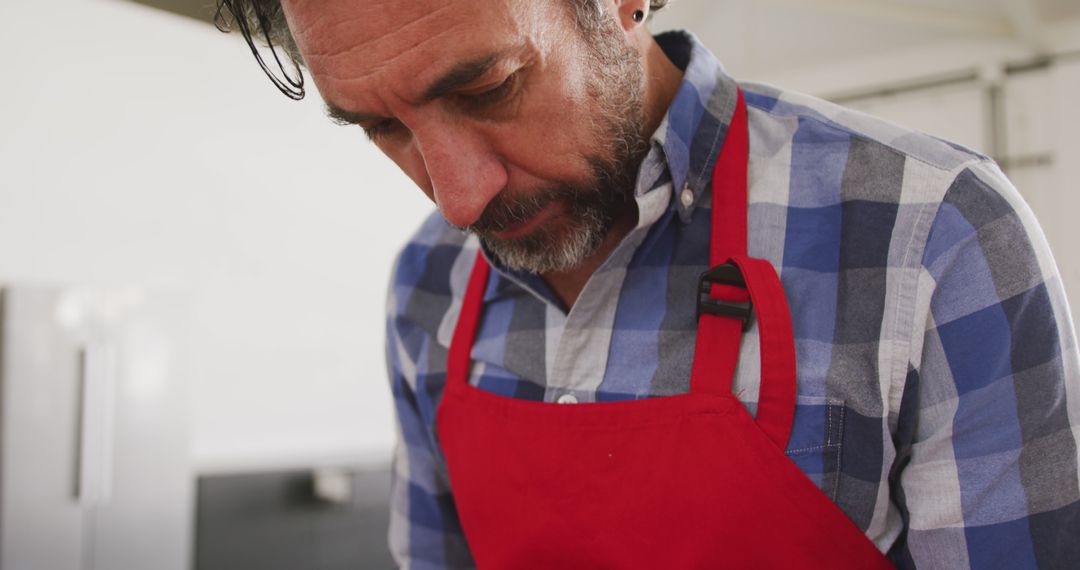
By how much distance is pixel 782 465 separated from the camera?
84 cm

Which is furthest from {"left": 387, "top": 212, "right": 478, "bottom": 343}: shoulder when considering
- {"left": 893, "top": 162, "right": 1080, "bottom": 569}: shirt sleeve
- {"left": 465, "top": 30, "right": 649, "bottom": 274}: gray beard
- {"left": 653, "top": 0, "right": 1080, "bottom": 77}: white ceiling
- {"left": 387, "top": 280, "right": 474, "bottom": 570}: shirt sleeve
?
{"left": 653, "top": 0, "right": 1080, "bottom": 77}: white ceiling

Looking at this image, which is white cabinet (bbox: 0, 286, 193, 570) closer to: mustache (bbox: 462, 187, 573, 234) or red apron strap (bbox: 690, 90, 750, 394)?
mustache (bbox: 462, 187, 573, 234)

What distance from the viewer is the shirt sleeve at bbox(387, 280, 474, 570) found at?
Answer: 1.26m

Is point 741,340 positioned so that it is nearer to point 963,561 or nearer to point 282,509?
point 963,561

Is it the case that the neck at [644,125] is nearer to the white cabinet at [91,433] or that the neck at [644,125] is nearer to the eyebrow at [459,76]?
the eyebrow at [459,76]

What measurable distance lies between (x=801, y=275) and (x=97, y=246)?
310 cm

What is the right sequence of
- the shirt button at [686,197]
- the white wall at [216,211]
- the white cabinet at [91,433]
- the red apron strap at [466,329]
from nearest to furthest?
the shirt button at [686,197] → the red apron strap at [466,329] → the white cabinet at [91,433] → the white wall at [216,211]

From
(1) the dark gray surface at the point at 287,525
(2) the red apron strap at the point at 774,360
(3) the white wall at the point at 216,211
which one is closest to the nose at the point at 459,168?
(2) the red apron strap at the point at 774,360

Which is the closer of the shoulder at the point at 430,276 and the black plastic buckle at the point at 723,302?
the black plastic buckle at the point at 723,302

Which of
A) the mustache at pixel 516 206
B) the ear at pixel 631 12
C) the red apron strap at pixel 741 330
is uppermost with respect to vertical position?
the ear at pixel 631 12

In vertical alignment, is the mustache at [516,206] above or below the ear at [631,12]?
below

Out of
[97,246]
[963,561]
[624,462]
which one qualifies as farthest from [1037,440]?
[97,246]

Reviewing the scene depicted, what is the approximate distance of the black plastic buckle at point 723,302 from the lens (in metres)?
0.89

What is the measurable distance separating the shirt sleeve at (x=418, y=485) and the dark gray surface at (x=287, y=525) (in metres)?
2.24
